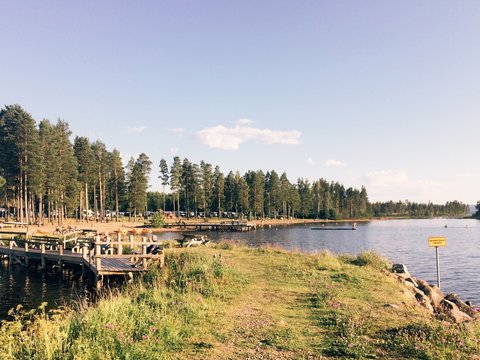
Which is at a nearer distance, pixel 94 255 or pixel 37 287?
pixel 37 287

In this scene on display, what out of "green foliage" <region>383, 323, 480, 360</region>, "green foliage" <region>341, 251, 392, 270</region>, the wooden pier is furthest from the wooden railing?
"green foliage" <region>383, 323, 480, 360</region>

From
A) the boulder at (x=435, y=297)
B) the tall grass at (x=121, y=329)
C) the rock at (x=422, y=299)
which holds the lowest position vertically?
the boulder at (x=435, y=297)

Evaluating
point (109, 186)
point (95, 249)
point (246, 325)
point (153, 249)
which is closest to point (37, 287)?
point (95, 249)

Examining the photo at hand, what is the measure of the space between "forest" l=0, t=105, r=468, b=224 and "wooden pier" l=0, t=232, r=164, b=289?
54.3 ft

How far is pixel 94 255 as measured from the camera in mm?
23766

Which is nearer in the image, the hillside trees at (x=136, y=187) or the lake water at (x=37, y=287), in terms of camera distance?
the lake water at (x=37, y=287)

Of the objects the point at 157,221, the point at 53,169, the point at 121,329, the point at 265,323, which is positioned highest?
the point at 53,169

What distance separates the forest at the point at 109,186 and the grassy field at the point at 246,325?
41465mm

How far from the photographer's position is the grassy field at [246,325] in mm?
8375

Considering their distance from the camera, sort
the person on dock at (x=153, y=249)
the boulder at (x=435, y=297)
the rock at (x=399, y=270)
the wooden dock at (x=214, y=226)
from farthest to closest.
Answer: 1. the wooden dock at (x=214, y=226)
2. the rock at (x=399, y=270)
3. the person on dock at (x=153, y=249)
4. the boulder at (x=435, y=297)

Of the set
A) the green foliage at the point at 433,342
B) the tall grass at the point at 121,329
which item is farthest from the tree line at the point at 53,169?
the green foliage at the point at 433,342

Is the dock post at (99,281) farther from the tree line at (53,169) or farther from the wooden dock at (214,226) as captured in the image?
the wooden dock at (214,226)

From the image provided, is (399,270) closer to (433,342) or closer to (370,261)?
(370,261)

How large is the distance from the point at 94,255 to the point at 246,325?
16415 mm
